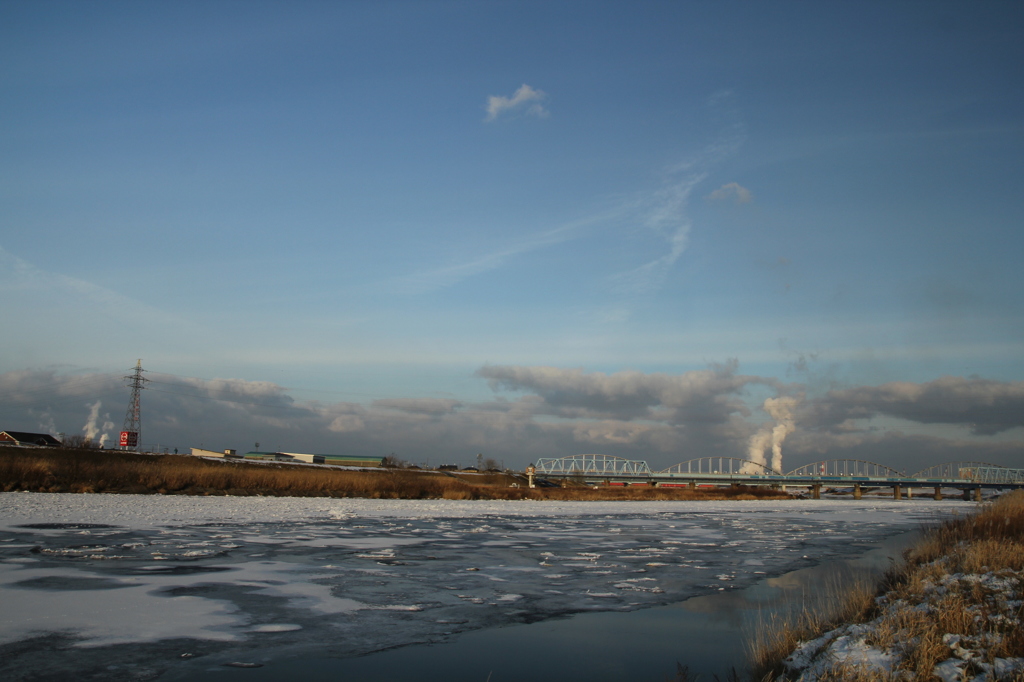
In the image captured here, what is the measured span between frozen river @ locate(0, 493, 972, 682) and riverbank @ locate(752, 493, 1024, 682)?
136 inches

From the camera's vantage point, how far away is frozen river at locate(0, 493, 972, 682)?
861cm

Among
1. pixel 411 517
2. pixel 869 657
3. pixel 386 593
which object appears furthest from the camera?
pixel 411 517

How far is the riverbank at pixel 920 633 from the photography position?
7590 mm

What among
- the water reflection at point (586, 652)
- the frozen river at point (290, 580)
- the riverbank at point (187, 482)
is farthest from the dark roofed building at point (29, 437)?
the water reflection at point (586, 652)

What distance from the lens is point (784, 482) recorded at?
533 feet

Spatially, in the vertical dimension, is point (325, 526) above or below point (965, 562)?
below

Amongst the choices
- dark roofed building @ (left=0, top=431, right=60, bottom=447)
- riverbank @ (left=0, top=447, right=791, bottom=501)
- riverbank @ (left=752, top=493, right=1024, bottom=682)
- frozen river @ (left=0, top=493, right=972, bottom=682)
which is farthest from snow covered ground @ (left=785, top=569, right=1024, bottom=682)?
dark roofed building @ (left=0, top=431, right=60, bottom=447)

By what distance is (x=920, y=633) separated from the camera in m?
8.86

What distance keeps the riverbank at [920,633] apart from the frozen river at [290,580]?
3.46 m

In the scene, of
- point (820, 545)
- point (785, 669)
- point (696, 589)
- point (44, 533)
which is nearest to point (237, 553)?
point (44, 533)

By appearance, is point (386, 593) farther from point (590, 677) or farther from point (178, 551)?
point (178, 551)

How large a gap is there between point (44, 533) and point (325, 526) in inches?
367

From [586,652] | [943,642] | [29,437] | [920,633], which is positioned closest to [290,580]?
[586,652]

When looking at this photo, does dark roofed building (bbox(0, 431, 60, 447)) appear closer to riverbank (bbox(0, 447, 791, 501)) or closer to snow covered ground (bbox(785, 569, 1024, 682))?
riverbank (bbox(0, 447, 791, 501))
